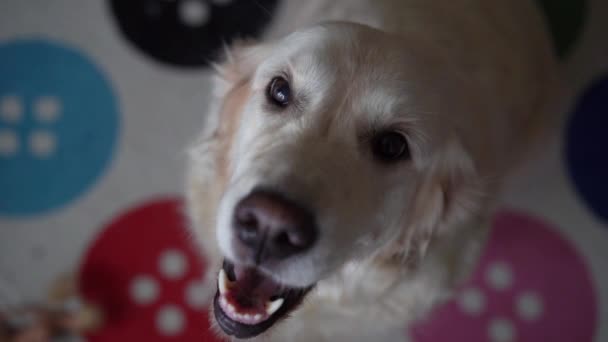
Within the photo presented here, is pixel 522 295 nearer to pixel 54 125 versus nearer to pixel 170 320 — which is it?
pixel 170 320

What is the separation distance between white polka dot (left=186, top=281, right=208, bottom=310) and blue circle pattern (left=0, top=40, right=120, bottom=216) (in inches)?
23.9

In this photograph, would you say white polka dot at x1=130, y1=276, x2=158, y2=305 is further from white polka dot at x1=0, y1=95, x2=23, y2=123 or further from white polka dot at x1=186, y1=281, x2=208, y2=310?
white polka dot at x1=0, y1=95, x2=23, y2=123

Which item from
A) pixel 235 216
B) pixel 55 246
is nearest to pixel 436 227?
pixel 235 216

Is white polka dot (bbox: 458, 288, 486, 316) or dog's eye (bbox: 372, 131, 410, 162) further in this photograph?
white polka dot (bbox: 458, 288, 486, 316)

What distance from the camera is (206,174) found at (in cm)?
162

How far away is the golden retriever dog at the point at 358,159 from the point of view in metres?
1.05

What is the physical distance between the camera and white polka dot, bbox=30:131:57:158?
2.15 m

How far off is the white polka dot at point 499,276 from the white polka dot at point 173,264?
4.22 ft

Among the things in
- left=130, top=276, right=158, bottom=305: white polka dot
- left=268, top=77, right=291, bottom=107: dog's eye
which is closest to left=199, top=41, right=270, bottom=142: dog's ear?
left=268, top=77, right=291, bottom=107: dog's eye

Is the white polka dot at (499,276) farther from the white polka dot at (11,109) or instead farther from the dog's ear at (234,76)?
the white polka dot at (11,109)

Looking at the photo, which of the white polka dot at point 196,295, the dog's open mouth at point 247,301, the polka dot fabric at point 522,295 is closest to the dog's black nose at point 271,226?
the dog's open mouth at point 247,301

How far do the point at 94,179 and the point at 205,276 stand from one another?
0.62m

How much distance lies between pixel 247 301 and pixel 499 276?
134cm

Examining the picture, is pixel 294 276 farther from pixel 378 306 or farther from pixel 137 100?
pixel 137 100
